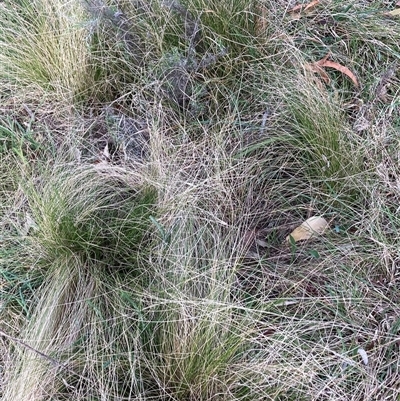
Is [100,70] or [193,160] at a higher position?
[100,70]

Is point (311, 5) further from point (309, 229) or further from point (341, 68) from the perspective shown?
point (309, 229)

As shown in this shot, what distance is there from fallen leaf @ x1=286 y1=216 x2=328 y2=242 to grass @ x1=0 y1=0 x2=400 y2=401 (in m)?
0.03

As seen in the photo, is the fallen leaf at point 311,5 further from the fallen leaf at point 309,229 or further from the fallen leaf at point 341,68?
the fallen leaf at point 309,229

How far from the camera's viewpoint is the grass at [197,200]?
1.58m

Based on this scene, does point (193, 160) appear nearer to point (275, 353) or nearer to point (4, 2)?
point (275, 353)

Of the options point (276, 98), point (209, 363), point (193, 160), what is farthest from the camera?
point (276, 98)

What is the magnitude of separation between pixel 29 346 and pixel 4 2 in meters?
1.78

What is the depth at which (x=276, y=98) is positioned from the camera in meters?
2.15

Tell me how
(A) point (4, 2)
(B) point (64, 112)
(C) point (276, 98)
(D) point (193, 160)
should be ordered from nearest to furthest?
(D) point (193, 160)
(C) point (276, 98)
(B) point (64, 112)
(A) point (4, 2)

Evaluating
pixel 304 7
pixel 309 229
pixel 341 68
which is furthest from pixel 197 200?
pixel 304 7

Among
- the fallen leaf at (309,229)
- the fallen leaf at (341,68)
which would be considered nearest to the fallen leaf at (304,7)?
the fallen leaf at (341,68)

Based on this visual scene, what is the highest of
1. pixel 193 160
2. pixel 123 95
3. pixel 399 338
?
pixel 123 95

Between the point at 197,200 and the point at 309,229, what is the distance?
0.39 metres

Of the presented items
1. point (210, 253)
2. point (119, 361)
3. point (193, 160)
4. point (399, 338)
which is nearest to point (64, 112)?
point (193, 160)
